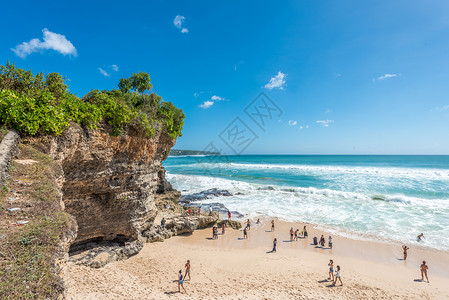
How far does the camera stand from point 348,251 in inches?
558

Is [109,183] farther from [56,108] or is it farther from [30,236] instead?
[30,236]

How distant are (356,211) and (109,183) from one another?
23829mm

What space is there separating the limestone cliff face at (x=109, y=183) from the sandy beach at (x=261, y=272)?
2.11 metres

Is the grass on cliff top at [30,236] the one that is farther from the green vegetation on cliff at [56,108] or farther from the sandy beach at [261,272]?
the sandy beach at [261,272]

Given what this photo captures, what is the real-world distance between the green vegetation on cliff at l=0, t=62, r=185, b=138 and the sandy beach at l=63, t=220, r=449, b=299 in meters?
5.14

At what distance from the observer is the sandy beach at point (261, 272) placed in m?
8.68

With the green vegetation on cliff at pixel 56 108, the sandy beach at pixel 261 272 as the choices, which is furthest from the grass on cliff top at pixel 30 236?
the sandy beach at pixel 261 272

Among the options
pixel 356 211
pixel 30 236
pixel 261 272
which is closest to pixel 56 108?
pixel 30 236

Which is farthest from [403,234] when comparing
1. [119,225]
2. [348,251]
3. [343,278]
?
[119,225]

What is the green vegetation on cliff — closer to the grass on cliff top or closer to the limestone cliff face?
the limestone cliff face

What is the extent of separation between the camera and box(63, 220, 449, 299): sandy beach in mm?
8680

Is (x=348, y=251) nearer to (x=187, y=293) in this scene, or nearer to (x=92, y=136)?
(x=187, y=293)

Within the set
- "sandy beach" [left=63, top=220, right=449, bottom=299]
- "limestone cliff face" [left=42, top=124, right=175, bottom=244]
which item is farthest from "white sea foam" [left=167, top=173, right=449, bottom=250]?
"limestone cliff face" [left=42, top=124, right=175, bottom=244]

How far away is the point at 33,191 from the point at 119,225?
8696 mm
